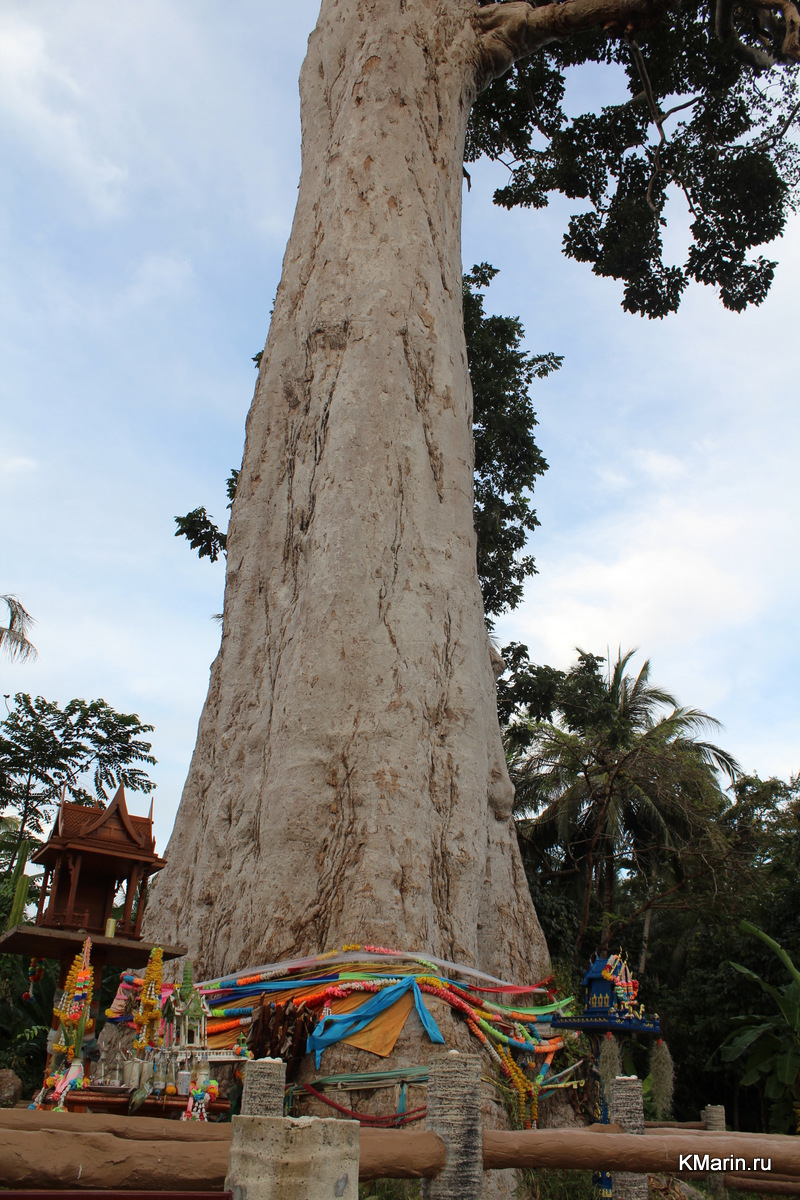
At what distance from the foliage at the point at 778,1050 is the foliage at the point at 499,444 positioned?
6.00 meters

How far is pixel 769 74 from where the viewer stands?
1328cm

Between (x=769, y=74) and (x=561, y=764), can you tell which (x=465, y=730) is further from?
(x=769, y=74)

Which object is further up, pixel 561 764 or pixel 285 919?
pixel 561 764

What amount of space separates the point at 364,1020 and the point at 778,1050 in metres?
9.75

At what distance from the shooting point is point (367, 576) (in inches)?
266

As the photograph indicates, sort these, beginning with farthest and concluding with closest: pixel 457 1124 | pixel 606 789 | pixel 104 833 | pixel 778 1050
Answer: pixel 606 789 < pixel 778 1050 < pixel 104 833 < pixel 457 1124

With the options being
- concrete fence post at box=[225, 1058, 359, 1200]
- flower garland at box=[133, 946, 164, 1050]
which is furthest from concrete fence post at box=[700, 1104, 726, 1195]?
concrete fence post at box=[225, 1058, 359, 1200]

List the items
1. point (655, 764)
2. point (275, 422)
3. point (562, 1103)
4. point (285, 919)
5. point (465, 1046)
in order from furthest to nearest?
point (655, 764)
point (275, 422)
point (562, 1103)
point (285, 919)
point (465, 1046)

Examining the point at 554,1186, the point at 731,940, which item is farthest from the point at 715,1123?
the point at 731,940

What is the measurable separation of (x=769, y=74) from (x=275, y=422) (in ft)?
31.9

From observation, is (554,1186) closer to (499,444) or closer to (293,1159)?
(293,1159)


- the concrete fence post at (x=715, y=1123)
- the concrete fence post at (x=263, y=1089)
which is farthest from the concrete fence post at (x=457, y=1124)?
the concrete fence post at (x=715, y=1123)

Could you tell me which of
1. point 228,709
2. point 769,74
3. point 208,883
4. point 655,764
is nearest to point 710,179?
point 769,74

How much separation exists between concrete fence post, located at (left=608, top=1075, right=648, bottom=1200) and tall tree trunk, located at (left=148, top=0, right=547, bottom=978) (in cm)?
160
